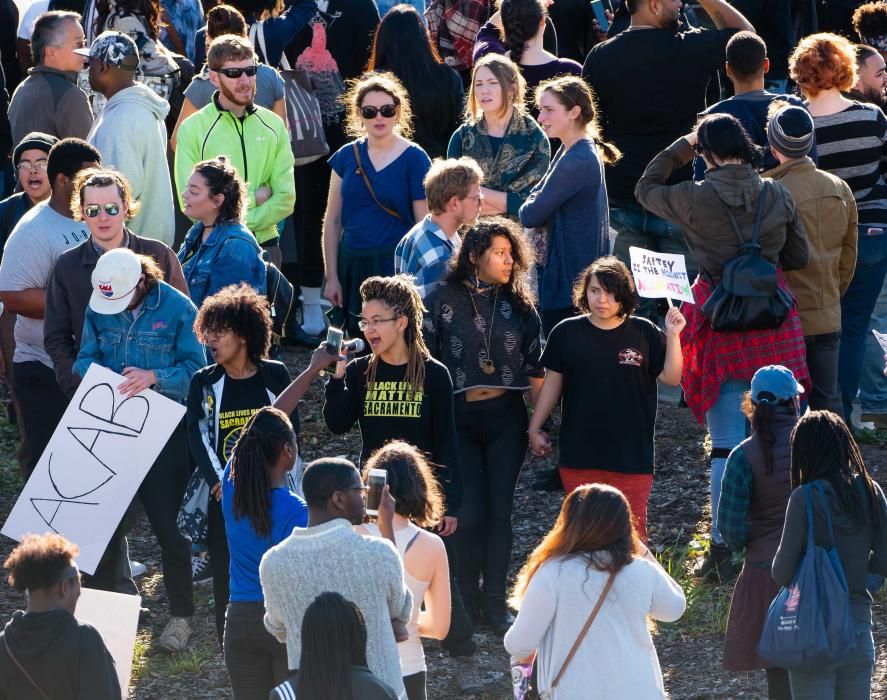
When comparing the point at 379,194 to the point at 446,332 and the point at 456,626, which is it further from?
the point at 456,626

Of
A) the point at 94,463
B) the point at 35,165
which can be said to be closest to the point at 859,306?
the point at 94,463

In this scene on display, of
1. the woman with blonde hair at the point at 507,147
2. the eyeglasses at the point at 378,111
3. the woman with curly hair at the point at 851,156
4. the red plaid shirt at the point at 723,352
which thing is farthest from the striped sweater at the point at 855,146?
the eyeglasses at the point at 378,111

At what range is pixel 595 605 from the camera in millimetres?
4445

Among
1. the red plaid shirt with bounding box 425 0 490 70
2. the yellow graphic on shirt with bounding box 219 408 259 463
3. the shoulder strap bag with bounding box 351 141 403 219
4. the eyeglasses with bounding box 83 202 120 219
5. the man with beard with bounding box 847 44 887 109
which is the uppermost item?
the red plaid shirt with bounding box 425 0 490 70

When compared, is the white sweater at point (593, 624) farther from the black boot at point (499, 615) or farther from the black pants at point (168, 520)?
the black pants at point (168, 520)

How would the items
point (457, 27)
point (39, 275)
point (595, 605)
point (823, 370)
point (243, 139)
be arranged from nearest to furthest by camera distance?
point (595, 605) < point (39, 275) < point (823, 370) < point (243, 139) < point (457, 27)

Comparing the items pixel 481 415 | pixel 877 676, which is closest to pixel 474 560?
pixel 481 415

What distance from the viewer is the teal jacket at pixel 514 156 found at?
8086 millimetres

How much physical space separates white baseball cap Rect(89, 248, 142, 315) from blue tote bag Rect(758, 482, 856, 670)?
9.95 feet

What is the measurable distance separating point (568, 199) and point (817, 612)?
309 cm

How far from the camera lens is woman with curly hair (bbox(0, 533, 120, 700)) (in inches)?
167

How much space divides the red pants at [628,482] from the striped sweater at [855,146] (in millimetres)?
2439

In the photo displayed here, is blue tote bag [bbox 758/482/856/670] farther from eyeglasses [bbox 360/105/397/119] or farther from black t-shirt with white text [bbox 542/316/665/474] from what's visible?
eyeglasses [bbox 360/105/397/119]

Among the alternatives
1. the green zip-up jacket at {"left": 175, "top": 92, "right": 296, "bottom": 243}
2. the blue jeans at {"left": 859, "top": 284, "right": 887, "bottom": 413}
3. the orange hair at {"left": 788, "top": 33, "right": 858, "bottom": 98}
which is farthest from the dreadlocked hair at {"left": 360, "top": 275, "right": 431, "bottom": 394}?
the blue jeans at {"left": 859, "top": 284, "right": 887, "bottom": 413}
